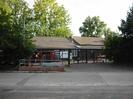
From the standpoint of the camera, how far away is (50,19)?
2945 inches

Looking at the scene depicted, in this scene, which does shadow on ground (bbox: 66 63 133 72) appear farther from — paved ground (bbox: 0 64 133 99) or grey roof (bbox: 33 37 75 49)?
paved ground (bbox: 0 64 133 99)

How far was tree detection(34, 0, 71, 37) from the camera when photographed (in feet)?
238

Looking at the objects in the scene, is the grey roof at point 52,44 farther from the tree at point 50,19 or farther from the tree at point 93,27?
the tree at point 93,27

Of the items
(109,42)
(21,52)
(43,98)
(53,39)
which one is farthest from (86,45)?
(43,98)

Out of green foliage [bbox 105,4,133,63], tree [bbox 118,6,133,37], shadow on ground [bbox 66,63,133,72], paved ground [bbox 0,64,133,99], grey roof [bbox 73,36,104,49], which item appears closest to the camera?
paved ground [bbox 0,64,133,99]

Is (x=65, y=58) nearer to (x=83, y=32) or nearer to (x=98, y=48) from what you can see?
(x=98, y=48)

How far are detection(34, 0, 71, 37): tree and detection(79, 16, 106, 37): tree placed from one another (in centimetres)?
4880

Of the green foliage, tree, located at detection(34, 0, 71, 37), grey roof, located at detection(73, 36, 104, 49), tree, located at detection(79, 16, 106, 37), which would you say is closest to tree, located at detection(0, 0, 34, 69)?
the green foliage

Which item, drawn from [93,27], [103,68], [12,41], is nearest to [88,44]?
[103,68]

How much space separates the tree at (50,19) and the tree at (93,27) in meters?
48.8

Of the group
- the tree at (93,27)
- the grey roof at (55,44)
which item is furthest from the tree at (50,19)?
the tree at (93,27)

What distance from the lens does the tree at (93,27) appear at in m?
126

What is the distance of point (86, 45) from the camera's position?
70.5 m

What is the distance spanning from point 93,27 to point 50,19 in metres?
53.6
